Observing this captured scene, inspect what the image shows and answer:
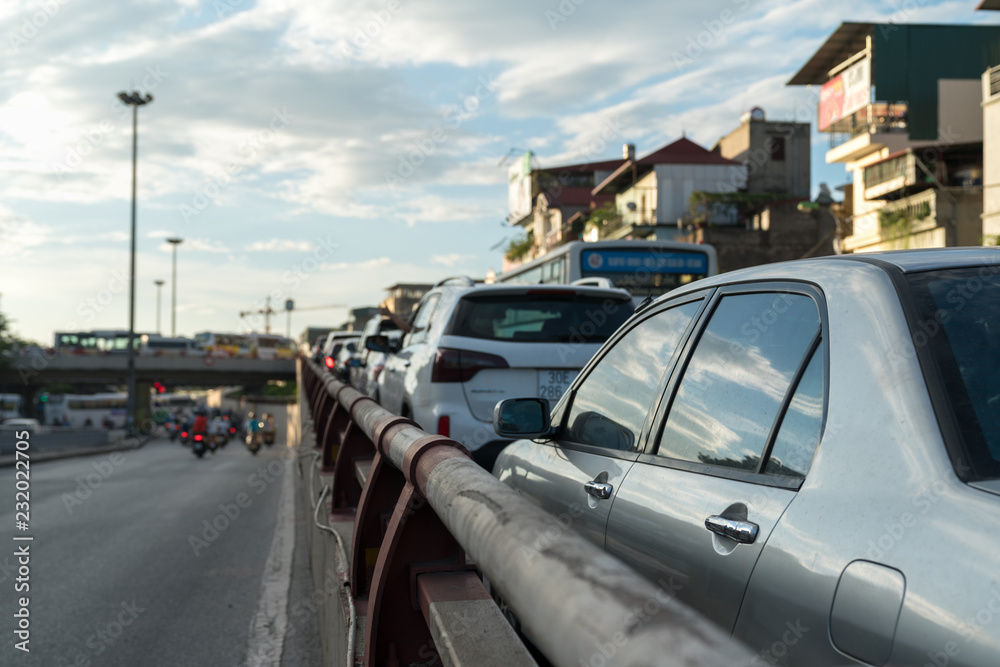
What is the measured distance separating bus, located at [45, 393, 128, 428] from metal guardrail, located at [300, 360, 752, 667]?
276 ft

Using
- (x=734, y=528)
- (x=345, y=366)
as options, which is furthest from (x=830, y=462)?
(x=345, y=366)

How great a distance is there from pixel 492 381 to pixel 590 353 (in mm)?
801

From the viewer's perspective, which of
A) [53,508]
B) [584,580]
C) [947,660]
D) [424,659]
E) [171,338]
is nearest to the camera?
→ [584,580]

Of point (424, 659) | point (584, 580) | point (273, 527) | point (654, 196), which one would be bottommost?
point (273, 527)

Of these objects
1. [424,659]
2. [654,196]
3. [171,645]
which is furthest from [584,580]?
[654,196]

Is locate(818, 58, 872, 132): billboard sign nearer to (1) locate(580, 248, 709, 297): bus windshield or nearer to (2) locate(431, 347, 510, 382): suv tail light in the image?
(1) locate(580, 248, 709, 297): bus windshield

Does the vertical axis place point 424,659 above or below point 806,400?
below

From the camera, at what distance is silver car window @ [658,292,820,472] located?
85.8 inches

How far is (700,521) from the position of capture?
2230mm

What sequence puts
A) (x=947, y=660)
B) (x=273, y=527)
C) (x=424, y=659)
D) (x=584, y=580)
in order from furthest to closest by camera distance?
(x=273, y=527) → (x=424, y=659) → (x=947, y=660) → (x=584, y=580)

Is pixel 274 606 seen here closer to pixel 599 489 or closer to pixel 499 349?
pixel 499 349

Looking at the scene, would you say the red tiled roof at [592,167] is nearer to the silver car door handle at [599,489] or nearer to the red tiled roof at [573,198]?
the red tiled roof at [573,198]

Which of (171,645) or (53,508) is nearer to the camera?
(171,645)

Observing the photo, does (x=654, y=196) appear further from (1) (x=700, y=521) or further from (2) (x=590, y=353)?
(1) (x=700, y=521)
